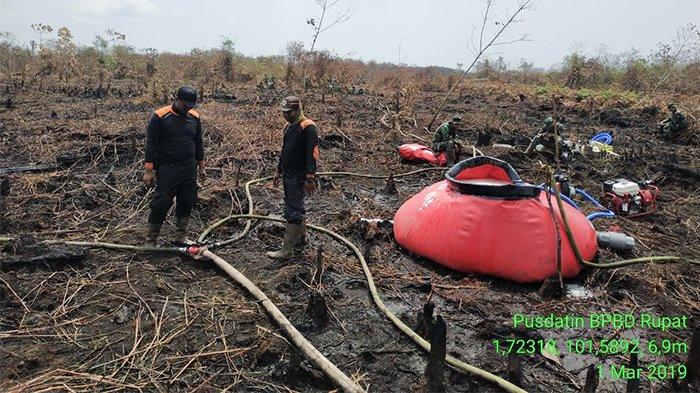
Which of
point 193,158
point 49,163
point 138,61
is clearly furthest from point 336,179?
point 138,61

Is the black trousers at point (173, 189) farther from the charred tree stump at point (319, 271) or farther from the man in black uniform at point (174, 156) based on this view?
the charred tree stump at point (319, 271)

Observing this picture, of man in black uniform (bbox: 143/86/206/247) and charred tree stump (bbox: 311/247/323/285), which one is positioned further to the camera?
man in black uniform (bbox: 143/86/206/247)

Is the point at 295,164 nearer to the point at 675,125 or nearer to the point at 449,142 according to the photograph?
the point at 449,142

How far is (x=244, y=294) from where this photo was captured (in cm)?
357

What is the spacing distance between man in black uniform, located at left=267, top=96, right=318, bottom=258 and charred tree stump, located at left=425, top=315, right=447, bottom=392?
200 cm

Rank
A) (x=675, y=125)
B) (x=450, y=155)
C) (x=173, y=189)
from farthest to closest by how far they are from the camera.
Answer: (x=675, y=125) < (x=450, y=155) < (x=173, y=189)

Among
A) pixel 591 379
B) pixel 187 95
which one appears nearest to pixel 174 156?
pixel 187 95

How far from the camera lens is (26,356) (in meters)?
2.74

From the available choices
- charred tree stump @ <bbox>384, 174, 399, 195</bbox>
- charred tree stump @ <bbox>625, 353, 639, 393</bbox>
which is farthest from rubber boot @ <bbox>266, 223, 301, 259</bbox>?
charred tree stump @ <bbox>625, 353, 639, 393</bbox>

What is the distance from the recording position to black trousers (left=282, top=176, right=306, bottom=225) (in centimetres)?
425

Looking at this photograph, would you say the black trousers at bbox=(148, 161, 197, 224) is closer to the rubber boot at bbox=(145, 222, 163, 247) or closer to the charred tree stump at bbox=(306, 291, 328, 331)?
the rubber boot at bbox=(145, 222, 163, 247)

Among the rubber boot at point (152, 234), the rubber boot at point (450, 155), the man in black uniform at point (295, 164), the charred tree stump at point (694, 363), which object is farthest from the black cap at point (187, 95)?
the rubber boot at point (450, 155)

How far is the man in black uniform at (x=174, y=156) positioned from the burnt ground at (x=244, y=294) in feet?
1.58

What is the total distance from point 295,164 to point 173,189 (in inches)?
46.5
